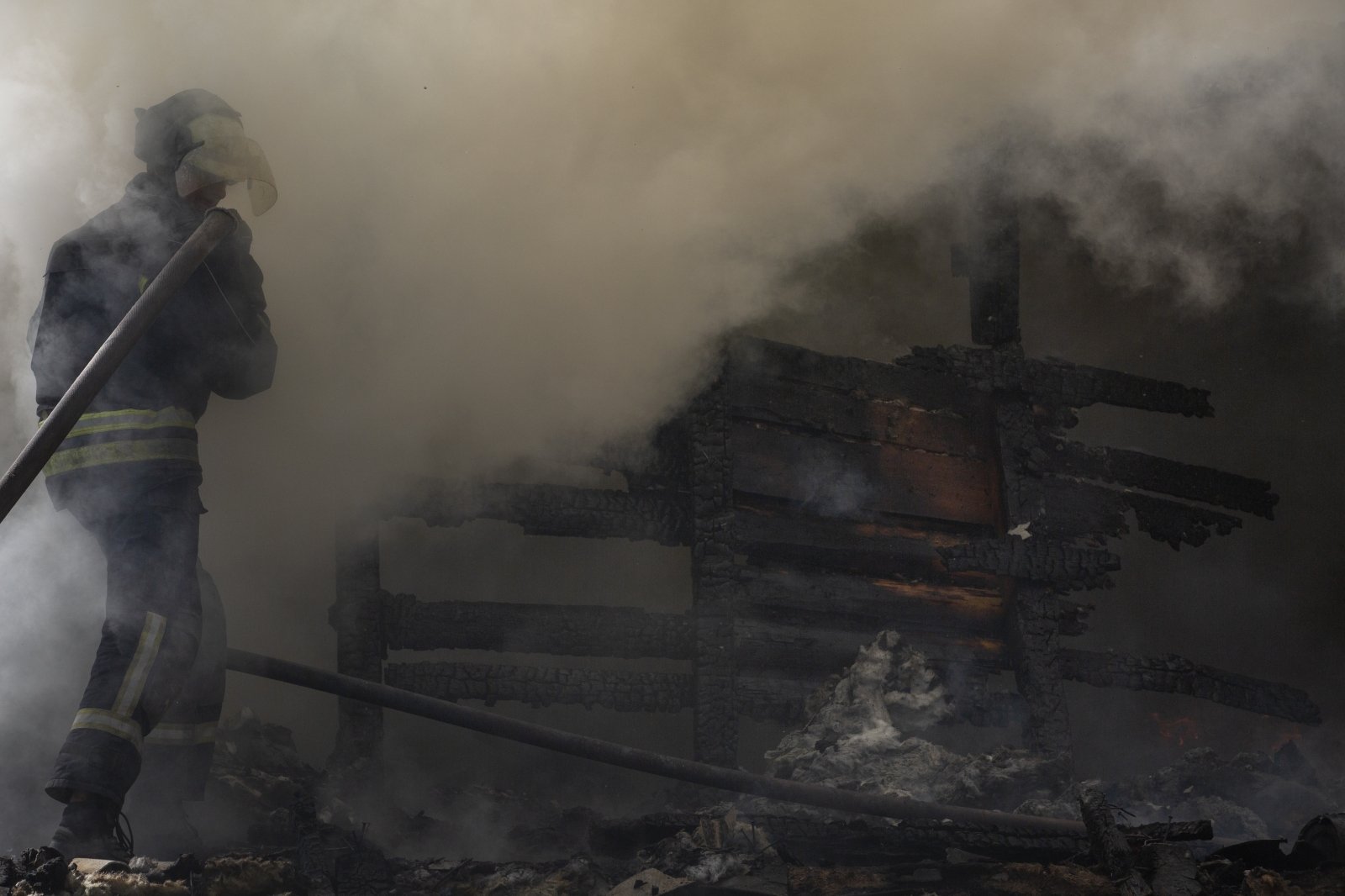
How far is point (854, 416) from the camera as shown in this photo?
648 cm

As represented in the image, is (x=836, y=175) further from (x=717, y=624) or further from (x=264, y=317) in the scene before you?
(x=264, y=317)

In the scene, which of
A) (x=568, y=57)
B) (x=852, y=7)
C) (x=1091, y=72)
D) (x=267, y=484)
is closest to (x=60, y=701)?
(x=267, y=484)

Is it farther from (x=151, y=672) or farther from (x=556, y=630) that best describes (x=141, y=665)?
(x=556, y=630)

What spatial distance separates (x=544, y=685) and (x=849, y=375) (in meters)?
2.29

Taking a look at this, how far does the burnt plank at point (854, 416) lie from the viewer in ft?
20.7

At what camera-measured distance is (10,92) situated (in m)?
5.52

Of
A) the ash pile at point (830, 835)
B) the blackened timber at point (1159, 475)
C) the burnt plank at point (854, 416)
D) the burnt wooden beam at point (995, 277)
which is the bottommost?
the ash pile at point (830, 835)

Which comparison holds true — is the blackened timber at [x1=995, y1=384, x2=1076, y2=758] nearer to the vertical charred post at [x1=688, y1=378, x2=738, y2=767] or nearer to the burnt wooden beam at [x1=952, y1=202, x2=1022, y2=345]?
the burnt wooden beam at [x1=952, y1=202, x2=1022, y2=345]

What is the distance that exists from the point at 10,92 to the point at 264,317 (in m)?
1.88

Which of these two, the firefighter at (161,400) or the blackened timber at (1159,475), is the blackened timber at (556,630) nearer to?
the firefighter at (161,400)

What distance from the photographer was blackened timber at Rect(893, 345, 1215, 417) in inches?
263

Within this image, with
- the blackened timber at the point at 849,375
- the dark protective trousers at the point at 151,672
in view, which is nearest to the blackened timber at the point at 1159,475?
the blackened timber at the point at 849,375

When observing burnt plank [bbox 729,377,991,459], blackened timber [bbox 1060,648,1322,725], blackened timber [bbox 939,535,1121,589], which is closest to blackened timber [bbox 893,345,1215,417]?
burnt plank [bbox 729,377,991,459]

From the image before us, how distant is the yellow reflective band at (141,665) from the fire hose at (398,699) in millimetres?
526
